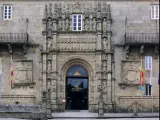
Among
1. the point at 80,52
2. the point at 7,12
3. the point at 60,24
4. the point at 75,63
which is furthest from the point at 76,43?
the point at 7,12

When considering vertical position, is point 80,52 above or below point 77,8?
below

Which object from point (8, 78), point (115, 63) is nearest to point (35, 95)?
point (8, 78)

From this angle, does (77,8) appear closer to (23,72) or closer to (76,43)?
(76,43)

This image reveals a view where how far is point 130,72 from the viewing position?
3562 cm

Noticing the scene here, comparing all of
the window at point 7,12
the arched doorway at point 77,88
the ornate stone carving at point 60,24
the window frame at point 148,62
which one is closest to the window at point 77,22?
the ornate stone carving at point 60,24

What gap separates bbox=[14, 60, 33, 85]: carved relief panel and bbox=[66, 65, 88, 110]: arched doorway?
127 inches

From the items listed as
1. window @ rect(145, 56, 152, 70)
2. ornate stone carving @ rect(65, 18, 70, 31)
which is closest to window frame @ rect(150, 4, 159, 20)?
window @ rect(145, 56, 152, 70)

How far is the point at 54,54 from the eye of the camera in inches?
1401

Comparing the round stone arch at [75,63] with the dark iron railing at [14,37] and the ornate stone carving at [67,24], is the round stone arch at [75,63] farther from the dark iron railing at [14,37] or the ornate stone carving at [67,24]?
the dark iron railing at [14,37]

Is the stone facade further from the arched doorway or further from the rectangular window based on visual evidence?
the arched doorway

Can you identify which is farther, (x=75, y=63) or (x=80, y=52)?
(x=75, y=63)

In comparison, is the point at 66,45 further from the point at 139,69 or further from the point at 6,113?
the point at 6,113

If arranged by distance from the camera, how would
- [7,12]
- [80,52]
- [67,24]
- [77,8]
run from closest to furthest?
1. [80,52]
2. [67,24]
3. [77,8]
4. [7,12]

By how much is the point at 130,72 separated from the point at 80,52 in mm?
4416
